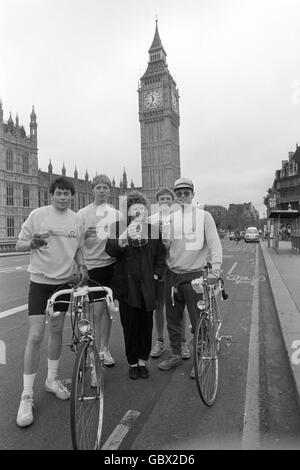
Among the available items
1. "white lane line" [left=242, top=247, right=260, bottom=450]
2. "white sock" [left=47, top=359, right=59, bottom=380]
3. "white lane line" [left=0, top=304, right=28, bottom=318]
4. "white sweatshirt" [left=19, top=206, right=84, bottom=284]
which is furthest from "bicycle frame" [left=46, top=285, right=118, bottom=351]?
"white lane line" [left=0, top=304, right=28, bottom=318]

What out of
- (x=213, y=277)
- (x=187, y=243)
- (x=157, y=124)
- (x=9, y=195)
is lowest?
(x=213, y=277)

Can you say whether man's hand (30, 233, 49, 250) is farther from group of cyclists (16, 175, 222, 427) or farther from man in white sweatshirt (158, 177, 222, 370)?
man in white sweatshirt (158, 177, 222, 370)

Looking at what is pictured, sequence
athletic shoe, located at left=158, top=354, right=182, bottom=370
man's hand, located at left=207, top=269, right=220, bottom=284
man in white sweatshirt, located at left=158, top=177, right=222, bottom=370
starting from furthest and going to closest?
athletic shoe, located at left=158, top=354, right=182, bottom=370, man in white sweatshirt, located at left=158, top=177, right=222, bottom=370, man's hand, located at left=207, top=269, right=220, bottom=284

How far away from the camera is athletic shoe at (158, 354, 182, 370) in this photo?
14.7 feet

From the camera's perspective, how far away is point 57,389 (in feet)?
12.2

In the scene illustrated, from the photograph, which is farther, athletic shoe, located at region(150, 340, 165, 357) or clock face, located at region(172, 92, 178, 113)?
clock face, located at region(172, 92, 178, 113)

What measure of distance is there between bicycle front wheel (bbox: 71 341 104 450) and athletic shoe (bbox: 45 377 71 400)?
884 millimetres

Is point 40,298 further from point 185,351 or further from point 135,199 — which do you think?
point 185,351

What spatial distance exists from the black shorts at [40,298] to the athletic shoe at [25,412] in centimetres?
75

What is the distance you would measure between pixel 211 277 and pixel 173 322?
3.08 ft

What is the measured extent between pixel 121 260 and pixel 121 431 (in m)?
1.72

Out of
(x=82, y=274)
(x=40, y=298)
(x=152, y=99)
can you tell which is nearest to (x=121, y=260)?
(x=82, y=274)

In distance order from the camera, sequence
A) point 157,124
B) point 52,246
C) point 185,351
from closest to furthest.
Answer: point 52,246 → point 185,351 → point 157,124

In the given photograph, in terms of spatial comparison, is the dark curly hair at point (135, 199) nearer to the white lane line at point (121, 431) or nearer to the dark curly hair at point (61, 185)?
the dark curly hair at point (61, 185)
